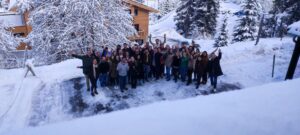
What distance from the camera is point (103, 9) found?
18688mm

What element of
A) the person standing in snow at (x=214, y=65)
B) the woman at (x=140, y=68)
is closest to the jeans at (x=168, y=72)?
the woman at (x=140, y=68)

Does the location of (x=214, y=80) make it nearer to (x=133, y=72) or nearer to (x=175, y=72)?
(x=175, y=72)

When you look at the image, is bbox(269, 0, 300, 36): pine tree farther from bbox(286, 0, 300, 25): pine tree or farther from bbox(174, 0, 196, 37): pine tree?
bbox(174, 0, 196, 37): pine tree

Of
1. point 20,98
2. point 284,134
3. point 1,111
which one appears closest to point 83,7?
point 20,98

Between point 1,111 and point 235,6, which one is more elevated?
point 235,6

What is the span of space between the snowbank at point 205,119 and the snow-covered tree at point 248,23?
28034 mm

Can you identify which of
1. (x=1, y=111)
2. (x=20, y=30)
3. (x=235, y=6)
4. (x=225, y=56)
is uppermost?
(x=235, y=6)

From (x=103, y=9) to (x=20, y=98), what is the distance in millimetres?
10537

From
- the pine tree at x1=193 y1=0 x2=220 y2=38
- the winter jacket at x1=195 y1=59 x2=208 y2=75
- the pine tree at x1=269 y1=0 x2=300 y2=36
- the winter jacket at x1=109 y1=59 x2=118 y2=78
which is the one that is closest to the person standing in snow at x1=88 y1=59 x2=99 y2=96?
the winter jacket at x1=109 y1=59 x2=118 y2=78

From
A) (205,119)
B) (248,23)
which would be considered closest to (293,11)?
(248,23)

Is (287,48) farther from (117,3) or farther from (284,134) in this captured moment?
(284,134)

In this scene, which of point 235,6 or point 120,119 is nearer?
point 120,119

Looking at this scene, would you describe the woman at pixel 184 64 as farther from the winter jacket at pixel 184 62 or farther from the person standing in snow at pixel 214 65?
the person standing in snow at pixel 214 65

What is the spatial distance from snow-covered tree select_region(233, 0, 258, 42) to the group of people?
21.4m
